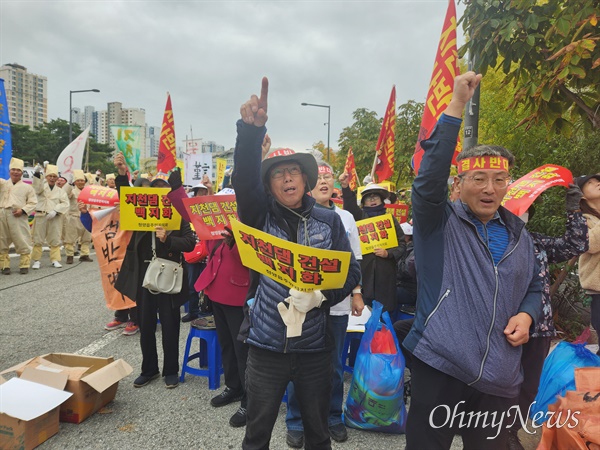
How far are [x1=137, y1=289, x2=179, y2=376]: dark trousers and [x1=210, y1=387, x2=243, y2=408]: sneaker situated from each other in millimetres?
554

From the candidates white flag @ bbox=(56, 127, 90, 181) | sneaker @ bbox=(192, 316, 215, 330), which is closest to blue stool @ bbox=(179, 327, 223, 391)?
sneaker @ bbox=(192, 316, 215, 330)

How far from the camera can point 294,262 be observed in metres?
1.87

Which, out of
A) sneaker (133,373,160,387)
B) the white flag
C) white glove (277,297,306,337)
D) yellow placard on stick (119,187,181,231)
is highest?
the white flag

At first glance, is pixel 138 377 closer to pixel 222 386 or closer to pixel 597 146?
pixel 222 386

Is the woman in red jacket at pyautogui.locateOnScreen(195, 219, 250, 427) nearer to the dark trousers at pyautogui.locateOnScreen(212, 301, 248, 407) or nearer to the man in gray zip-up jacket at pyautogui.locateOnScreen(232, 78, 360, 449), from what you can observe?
the dark trousers at pyautogui.locateOnScreen(212, 301, 248, 407)

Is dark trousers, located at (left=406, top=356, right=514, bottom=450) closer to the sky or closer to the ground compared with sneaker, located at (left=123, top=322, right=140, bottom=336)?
closer to the sky

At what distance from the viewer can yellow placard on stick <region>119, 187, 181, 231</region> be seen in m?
3.51

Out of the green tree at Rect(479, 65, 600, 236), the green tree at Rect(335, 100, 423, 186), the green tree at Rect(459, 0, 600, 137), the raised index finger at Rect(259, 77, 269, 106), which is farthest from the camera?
the green tree at Rect(335, 100, 423, 186)

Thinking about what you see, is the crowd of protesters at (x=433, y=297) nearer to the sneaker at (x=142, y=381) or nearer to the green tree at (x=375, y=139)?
the sneaker at (x=142, y=381)

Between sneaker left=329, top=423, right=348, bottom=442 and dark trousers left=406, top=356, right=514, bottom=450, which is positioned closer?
dark trousers left=406, top=356, right=514, bottom=450

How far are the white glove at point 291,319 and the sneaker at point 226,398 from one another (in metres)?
1.77

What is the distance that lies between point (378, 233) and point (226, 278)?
167 cm

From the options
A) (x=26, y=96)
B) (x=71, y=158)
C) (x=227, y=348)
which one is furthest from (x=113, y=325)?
(x=26, y=96)

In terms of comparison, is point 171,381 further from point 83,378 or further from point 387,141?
point 387,141
